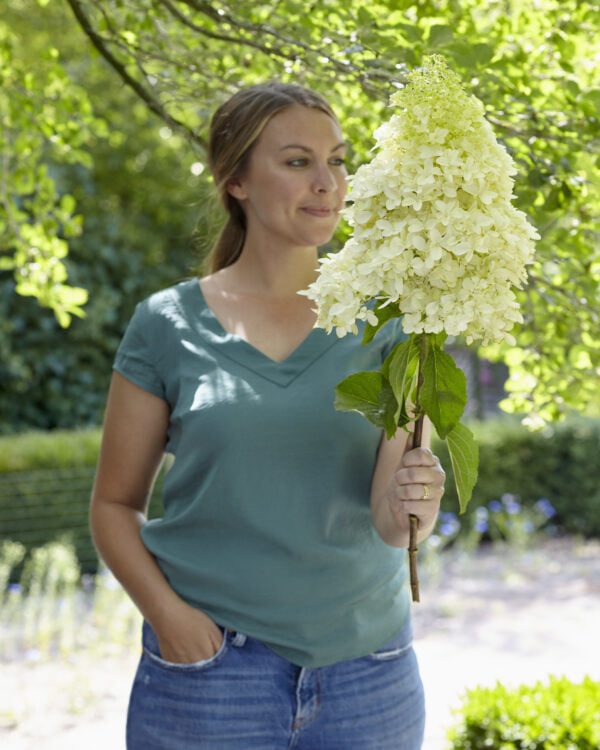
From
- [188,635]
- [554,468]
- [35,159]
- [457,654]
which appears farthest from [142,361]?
[554,468]

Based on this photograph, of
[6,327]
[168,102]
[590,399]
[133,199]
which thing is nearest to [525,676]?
[590,399]

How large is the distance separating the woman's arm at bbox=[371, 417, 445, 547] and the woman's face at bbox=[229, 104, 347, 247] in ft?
1.42

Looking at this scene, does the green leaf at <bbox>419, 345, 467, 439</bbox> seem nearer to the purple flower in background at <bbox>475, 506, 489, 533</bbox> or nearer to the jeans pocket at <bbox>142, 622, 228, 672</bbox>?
the jeans pocket at <bbox>142, 622, 228, 672</bbox>

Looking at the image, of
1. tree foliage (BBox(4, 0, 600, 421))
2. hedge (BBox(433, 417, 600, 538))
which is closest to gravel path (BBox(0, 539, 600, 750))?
hedge (BBox(433, 417, 600, 538))

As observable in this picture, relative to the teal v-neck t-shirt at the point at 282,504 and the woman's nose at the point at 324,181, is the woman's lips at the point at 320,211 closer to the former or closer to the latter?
the woman's nose at the point at 324,181

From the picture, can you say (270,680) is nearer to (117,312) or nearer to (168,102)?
(168,102)

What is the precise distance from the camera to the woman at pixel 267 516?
1904 millimetres

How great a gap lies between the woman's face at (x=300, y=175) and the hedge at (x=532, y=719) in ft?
5.83

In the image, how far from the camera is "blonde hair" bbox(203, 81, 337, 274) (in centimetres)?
207

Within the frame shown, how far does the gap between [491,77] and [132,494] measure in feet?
3.70

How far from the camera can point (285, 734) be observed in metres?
1.88

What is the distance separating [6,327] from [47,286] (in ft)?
18.6

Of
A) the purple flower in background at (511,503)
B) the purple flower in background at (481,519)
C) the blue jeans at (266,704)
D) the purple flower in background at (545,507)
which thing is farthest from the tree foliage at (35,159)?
the purple flower in background at (545,507)

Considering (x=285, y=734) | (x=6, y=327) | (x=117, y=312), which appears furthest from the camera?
(x=117, y=312)
